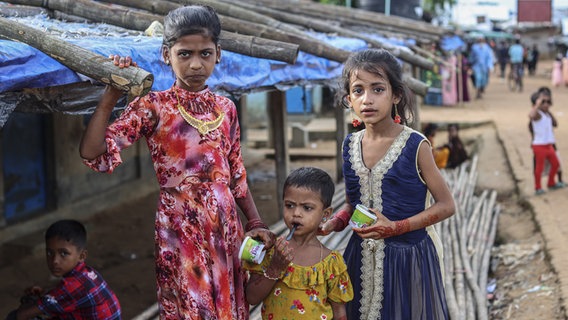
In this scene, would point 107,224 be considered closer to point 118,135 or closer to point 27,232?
point 27,232

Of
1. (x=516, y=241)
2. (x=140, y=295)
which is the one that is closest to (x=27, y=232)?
(x=140, y=295)

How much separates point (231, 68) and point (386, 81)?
1847mm

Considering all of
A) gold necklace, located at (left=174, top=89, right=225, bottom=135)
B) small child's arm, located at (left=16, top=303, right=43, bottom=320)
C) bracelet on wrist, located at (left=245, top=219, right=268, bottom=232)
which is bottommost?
small child's arm, located at (left=16, top=303, right=43, bottom=320)

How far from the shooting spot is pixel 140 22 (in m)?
4.33

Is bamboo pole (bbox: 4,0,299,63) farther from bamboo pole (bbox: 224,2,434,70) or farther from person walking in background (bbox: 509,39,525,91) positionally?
person walking in background (bbox: 509,39,525,91)

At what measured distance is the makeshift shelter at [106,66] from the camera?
3.02 metres

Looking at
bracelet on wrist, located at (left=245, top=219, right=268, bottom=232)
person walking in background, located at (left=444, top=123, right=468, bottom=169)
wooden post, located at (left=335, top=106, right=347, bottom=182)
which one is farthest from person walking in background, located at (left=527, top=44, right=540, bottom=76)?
bracelet on wrist, located at (left=245, top=219, right=268, bottom=232)

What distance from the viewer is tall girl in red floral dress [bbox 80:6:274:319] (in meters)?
2.58

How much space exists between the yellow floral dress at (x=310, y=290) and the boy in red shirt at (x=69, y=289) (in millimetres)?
1046

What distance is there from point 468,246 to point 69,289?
4.76m

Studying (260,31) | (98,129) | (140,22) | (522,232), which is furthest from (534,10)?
(98,129)

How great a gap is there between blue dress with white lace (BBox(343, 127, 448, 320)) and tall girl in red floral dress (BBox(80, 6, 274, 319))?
586 millimetres

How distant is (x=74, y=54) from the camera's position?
8.95 ft

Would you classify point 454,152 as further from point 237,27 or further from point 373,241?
point 373,241
